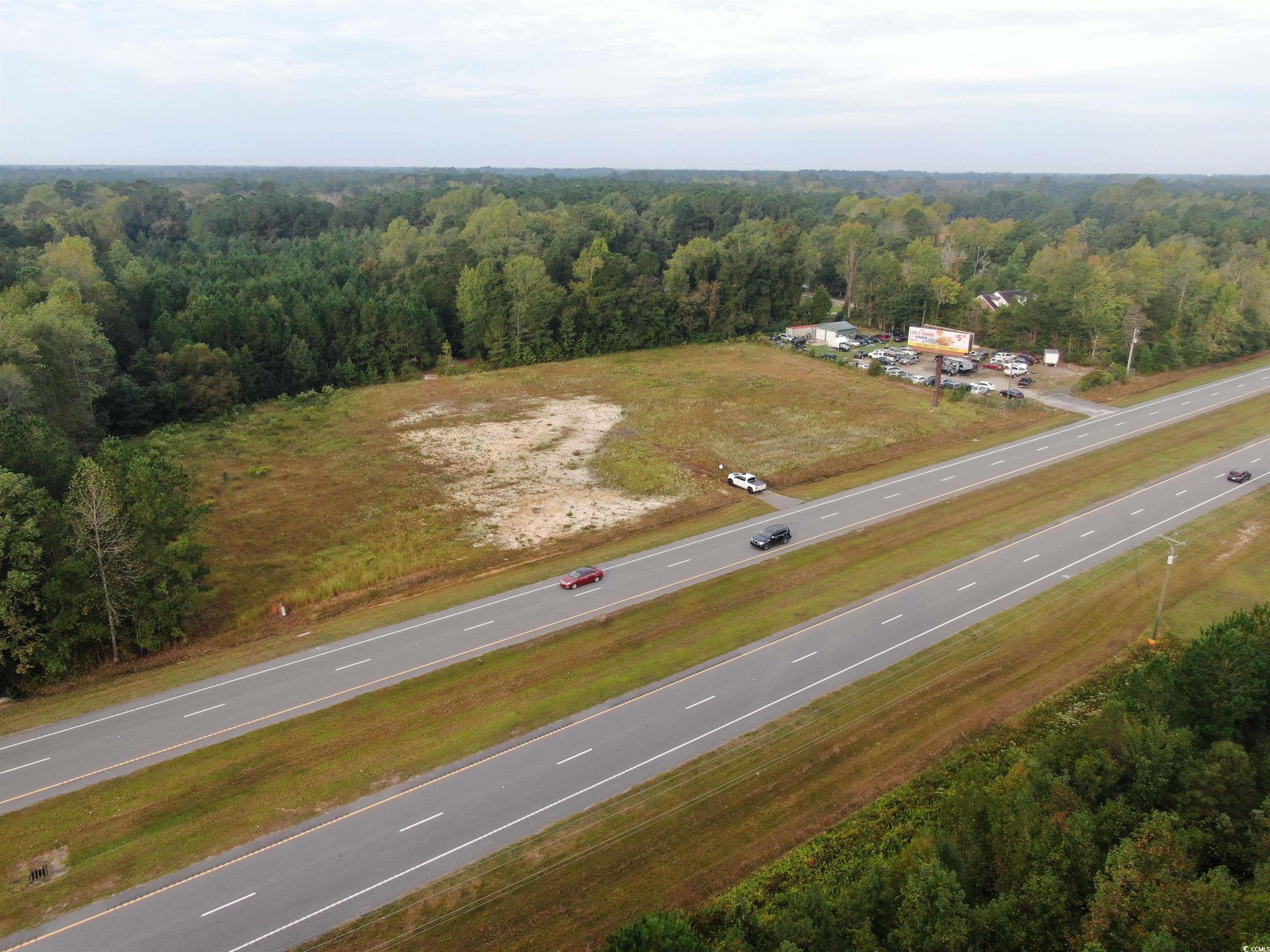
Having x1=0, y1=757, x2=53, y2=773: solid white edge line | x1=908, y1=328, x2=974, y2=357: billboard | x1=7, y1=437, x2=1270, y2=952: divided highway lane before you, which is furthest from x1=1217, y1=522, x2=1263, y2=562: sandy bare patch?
x1=0, y1=757, x2=53, y2=773: solid white edge line

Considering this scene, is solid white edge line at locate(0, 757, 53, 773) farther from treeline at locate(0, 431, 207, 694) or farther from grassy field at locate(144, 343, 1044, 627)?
grassy field at locate(144, 343, 1044, 627)

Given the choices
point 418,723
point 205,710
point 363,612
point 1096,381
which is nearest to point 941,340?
point 1096,381

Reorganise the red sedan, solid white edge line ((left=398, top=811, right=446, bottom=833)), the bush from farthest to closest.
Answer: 1. the bush
2. the red sedan
3. solid white edge line ((left=398, top=811, right=446, bottom=833))

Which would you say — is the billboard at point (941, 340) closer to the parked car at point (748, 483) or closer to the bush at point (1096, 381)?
the bush at point (1096, 381)

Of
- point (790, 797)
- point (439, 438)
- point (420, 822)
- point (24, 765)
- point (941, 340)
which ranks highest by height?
point (941, 340)

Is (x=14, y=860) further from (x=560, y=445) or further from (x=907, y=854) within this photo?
(x=560, y=445)

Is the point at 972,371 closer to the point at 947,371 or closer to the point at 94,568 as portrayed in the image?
the point at 947,371
